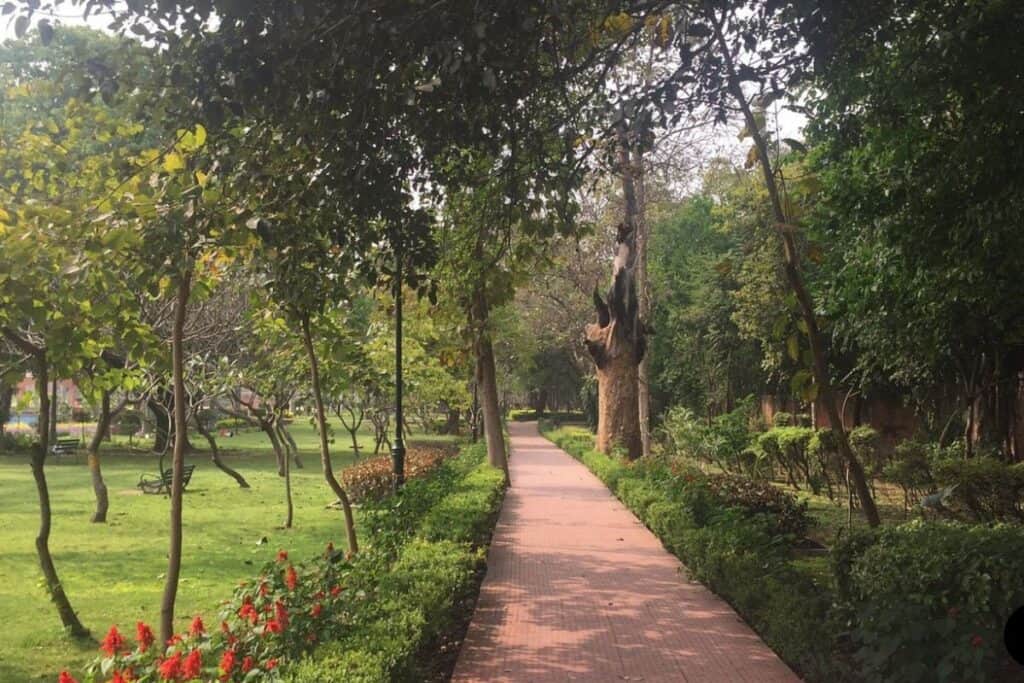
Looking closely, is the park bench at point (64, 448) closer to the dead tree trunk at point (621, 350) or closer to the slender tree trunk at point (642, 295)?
the dead tree trunk at point (621, 350)

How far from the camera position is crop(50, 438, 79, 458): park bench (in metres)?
31.6

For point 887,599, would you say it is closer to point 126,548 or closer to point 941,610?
point 941,610

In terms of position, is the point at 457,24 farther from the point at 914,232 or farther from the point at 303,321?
the point at 914,232

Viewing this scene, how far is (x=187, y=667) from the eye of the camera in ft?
12.1

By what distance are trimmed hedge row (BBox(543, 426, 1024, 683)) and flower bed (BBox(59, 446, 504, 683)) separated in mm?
2261

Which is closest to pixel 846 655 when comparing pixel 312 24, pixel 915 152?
pixel 312 24

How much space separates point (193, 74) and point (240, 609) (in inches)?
118

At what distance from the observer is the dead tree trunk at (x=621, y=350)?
20156 mm

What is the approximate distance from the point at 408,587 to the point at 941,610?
11.1 feet

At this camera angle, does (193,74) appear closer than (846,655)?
Yes

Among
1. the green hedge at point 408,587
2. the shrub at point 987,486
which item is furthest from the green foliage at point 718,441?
the green hedge at point 408,587

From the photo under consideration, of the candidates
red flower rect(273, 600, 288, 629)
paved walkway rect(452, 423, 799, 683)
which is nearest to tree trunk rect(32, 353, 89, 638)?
red flower rect(273, 600, 288, 629)

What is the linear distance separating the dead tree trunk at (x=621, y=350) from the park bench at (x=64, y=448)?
70.8 feet

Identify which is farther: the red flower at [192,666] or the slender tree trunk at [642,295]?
the slender tree trunk at [642,295]
